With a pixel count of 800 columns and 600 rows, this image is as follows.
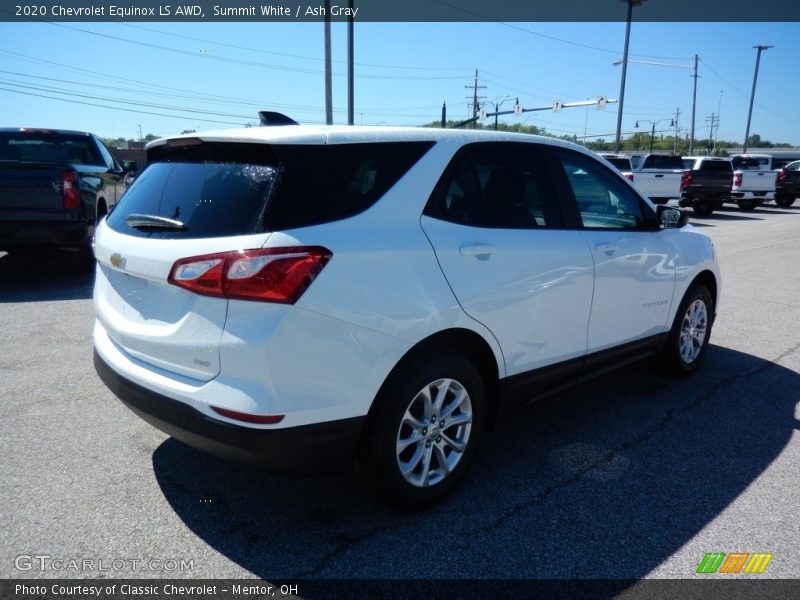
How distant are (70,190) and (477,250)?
634cm

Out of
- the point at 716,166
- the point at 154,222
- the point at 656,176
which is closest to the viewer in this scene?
the point at 154,222

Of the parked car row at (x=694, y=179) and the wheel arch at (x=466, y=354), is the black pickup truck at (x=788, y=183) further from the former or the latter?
the wheel arch at (x=466, y=354)

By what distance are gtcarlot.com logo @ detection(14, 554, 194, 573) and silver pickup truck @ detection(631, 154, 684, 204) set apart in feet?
66.8

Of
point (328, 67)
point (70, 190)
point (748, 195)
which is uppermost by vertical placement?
point (328, 67)

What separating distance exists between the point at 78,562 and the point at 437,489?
1565 millimetres

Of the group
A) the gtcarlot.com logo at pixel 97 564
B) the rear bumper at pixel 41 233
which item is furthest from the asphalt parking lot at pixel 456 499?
the rear bumper at pixel 41 233

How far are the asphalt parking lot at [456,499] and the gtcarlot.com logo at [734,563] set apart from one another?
0.04 metres

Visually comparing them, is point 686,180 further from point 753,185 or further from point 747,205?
point 747,205

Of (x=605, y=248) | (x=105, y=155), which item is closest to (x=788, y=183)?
(x=105, y=155)

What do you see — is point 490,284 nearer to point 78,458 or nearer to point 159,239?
point 159,239

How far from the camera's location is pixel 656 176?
20.9 meters

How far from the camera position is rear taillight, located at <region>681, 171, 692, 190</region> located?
2130cm

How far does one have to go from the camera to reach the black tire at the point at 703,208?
22516 mm

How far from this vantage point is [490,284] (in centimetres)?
308
